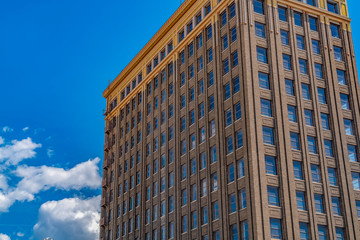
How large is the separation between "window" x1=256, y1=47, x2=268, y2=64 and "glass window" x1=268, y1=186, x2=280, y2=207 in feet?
49.4

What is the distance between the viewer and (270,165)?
53.2 meters

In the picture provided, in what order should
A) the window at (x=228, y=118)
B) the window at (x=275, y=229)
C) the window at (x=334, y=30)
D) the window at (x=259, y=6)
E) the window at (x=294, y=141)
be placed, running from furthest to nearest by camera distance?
1. the window at (x=334, y=30)
2. the window at (x=259, y=6)
3. the window at (x=228, y=118)
4. the window at (x=294, y=141)
5. the window at (x=275, y=229)

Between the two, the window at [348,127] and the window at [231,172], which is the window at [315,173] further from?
the window at [231,172]

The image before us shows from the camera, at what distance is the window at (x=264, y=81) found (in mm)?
57331

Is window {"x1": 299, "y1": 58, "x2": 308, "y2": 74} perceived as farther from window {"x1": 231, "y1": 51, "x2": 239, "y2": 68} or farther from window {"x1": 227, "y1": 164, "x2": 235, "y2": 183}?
window {"x1": 227, "y1": 164, "x2": 235, "y2": 183}

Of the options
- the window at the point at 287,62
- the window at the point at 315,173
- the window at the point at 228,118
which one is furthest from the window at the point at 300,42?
the window at the point at 315,173

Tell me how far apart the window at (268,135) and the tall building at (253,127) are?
120 millimetres

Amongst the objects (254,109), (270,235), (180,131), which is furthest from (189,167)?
(270,235)

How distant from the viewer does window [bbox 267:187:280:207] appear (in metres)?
51.3

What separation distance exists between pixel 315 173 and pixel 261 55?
47.4ft

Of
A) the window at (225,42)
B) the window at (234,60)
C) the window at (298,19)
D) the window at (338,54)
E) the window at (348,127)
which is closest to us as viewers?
the window at (234,60)

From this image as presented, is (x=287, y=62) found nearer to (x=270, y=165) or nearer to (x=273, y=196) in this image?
(x=270, y=165)

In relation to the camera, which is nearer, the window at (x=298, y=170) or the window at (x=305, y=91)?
the window at (x=298, y=170)

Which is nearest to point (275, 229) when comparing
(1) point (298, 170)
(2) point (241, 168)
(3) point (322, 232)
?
(3) point (322, 232)
